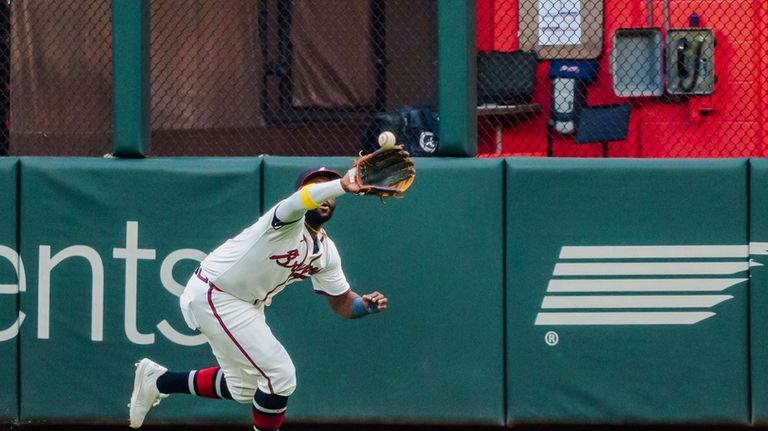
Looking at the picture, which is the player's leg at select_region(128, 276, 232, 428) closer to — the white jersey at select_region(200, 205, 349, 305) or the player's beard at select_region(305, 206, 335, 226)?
the white jersey at select_region(200, 205, 349, 305)

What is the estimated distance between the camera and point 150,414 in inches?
255

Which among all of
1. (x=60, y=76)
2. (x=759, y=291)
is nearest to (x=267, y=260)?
(x=60, y=76)

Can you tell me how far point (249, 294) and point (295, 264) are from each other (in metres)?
0.30

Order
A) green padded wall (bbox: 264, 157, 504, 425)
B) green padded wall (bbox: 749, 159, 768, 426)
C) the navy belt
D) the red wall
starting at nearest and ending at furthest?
the navy belt < green padded wall (bbox: 749, 159, 768, 426) < green padded wall (bbox: 264, 157, 504, 425) < the red wall

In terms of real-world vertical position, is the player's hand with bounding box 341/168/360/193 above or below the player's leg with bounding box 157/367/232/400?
above

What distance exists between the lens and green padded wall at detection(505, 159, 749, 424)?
634 cm

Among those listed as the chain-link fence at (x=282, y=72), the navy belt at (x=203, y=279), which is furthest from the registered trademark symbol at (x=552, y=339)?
the navy belt at (x=203, y=279)

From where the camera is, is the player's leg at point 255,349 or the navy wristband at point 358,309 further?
the navy wristband at point 358,309

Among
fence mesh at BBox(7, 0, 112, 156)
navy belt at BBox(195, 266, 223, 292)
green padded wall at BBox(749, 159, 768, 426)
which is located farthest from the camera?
fence mesh at BBox(7, 0, 112, 156)

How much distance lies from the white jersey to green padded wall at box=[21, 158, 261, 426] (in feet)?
3.32

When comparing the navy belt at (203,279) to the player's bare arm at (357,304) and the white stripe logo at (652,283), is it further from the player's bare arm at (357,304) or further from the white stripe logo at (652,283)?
the white stripe logo at (652,283)

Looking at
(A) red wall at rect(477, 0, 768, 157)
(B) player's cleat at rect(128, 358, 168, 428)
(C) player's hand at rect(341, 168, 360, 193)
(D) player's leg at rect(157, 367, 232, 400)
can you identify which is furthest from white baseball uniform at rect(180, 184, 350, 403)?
(A) red wall at rect(477, 0, 768, 157)

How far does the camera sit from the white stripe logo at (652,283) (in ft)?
20.8

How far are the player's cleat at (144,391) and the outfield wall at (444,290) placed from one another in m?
0.53
